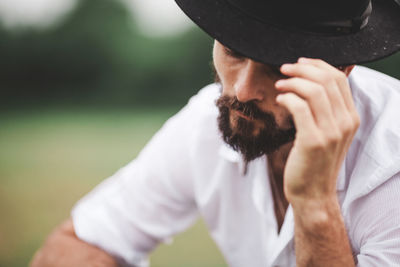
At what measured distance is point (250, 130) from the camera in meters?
2.01

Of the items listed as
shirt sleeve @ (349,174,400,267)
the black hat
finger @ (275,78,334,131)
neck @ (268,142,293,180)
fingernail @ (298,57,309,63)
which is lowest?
shirt sleeve @ (349,174,400,267)

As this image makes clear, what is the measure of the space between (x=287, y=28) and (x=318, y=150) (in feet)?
1.58

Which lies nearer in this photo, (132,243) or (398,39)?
(398,39)

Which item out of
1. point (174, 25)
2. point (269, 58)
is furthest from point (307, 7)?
point (174, 25)

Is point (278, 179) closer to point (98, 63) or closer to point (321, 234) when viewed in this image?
point (321, 234)

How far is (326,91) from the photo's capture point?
1497 mm

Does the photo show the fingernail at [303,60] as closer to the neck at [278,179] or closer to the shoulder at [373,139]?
the shoulder at [373,139]

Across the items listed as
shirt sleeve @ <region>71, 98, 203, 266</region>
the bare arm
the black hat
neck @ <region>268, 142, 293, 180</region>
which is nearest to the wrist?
the black hat

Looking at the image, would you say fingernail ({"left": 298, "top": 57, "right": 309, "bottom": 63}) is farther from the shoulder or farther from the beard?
the shoulder

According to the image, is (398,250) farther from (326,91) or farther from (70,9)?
(70,9)

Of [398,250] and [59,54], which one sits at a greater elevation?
[59,54]

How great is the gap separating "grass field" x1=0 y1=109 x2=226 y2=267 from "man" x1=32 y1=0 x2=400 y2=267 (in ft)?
8.73

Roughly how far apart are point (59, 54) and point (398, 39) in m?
20.3

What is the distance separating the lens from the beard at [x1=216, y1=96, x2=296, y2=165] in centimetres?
195
